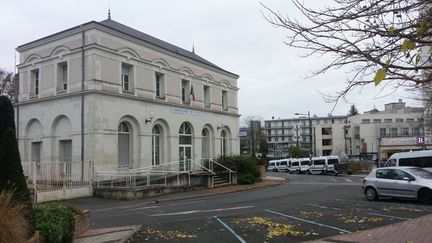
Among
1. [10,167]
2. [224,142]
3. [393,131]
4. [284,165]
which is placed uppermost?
[393,131]

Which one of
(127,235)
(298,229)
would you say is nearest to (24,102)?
(127,235)

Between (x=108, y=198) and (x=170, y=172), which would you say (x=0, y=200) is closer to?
(x=108, y=198)

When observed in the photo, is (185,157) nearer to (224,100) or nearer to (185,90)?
(185,90)

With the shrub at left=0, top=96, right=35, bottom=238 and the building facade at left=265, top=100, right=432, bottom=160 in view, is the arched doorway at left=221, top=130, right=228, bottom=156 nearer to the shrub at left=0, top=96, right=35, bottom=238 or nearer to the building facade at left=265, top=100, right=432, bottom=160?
the shrub at left=0, top=96, right=35, bottom=238

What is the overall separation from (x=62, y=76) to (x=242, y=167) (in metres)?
14.8

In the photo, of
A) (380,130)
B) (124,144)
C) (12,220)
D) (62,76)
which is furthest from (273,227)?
(380,130)

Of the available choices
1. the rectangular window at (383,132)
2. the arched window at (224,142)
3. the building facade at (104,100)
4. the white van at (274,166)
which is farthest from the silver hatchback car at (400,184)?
the rectangular window at (383,132)

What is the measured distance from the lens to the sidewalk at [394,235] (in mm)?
9961

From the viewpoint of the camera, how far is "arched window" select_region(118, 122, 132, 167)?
29906mm

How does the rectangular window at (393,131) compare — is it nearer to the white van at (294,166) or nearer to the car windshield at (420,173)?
the white van at (294,166)

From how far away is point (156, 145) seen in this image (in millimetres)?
33562

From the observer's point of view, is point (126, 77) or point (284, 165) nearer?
point (126, 77)

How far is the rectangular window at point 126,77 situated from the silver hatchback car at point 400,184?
17.2m

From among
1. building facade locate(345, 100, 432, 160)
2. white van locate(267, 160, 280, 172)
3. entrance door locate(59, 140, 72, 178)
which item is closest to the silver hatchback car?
entrance door locate(59, 140, 72, 178)
